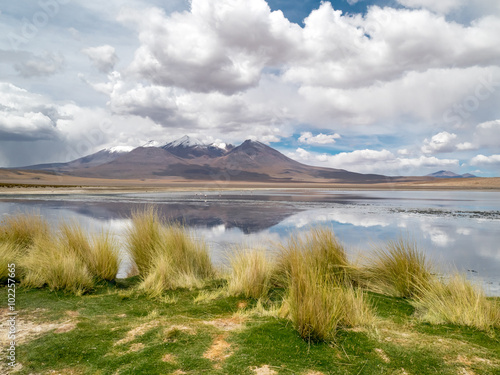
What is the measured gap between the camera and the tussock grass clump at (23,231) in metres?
7.60

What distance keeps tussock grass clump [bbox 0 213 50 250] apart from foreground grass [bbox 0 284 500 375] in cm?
345

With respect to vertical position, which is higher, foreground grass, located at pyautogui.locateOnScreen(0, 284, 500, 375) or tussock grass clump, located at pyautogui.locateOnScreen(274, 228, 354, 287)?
tussock grass clump, located at pyautogui.locateOnScreen(274, 228, 354, 287)

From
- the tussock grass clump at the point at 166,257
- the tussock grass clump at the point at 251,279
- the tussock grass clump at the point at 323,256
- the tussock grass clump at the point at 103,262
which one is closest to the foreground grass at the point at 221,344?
the tussock grass clump at the point at 251,279

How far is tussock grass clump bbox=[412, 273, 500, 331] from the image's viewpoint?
3959 mm

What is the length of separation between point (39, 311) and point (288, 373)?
3.64m

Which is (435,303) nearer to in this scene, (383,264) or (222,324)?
(383,264)

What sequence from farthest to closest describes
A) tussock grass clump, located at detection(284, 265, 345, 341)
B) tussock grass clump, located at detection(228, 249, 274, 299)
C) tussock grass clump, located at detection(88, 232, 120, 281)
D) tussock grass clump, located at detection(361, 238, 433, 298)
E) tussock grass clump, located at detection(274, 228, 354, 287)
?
tussock grass clump, located at detection(88, 232, 120, 281), tussock grass clump, located at detection(274, 228, 354, 287), tussock grass clump, located at detection(361, 238, 433, 298), tussock grass clump, located at detection(228, 249, 274, 299), tussock grass clump, located at detection(284, 265, 345, 341)

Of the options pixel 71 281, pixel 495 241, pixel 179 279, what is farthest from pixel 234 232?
pixel 495 241

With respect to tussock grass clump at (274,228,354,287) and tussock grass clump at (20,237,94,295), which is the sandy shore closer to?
tussock grass clump at (20,237,94,295)

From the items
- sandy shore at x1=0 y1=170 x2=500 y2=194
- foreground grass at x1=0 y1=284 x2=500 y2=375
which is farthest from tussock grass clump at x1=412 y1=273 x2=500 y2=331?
sandy shore at x1=0 y1=170 x2=500 y2=194

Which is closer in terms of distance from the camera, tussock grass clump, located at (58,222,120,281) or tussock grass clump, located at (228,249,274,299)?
tussock grass clump, located at (228,249,274,299)

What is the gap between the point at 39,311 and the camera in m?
4.45

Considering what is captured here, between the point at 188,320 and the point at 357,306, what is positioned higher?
the point at 357,306

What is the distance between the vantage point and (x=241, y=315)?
14.2 ft
